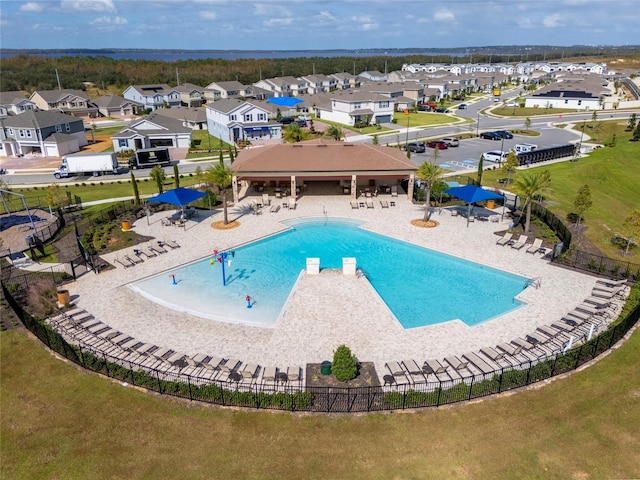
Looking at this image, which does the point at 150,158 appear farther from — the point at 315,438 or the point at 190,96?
the point at 190,96

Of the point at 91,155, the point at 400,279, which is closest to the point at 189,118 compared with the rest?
the point at 91,155

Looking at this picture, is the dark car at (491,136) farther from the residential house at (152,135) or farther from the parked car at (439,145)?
the residential house at (152,135)

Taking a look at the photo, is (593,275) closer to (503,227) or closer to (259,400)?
(503,227)

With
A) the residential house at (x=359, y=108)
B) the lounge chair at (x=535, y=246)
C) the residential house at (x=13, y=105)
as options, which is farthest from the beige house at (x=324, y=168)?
the residential house at (x=13, y=105)

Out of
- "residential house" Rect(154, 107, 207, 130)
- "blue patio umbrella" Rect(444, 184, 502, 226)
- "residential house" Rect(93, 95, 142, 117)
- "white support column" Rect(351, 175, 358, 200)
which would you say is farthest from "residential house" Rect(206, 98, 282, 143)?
"blue patio umbrella" Rect(444, 184, 502, 226)

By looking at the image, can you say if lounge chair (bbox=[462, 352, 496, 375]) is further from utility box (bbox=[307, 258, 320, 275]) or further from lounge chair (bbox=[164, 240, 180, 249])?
lounge chair (bbox=[164, 240, 180, 249])

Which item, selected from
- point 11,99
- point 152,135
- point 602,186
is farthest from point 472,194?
point 11,99

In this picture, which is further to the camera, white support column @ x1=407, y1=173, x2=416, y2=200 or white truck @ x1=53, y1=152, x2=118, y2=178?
white truck @ x1=53, y1=152, x2=118, y2=178
